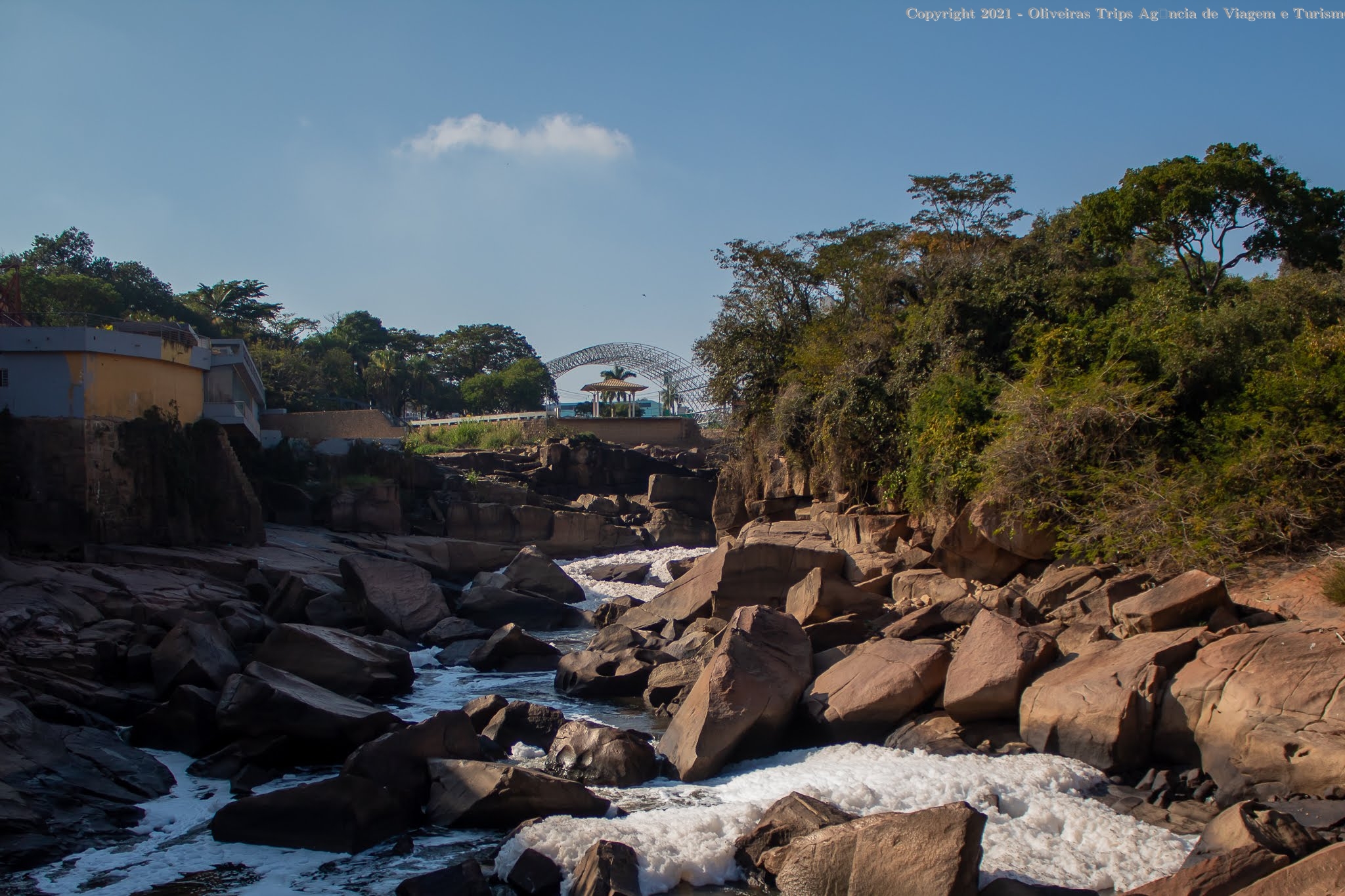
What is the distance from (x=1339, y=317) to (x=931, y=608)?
856cm

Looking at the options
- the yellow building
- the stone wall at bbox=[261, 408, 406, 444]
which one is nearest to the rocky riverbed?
the yellow building

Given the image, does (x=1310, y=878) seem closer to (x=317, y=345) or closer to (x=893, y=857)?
(x=893, y=857)

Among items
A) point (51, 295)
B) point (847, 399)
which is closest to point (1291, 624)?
point (847, 399)

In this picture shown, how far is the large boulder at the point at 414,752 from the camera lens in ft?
29.2

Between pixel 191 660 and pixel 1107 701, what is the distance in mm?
10855

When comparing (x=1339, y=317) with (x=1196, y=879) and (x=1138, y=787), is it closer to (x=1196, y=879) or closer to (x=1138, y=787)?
(x=1138, y=787)

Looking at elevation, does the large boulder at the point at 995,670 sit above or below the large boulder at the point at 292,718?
above

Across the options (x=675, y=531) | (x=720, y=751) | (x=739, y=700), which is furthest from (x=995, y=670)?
(x=675, y=531)

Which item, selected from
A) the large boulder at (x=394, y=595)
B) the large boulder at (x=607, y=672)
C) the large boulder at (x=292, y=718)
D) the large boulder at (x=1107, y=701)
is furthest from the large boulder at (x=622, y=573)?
the large boulder at (x=1107, y=701)

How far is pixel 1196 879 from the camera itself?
6328 millimetres

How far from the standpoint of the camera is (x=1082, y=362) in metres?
16.3

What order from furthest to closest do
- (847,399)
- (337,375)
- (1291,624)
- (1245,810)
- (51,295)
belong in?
(337,375), (51,295), (847,399), (1291,624), (1245,810)

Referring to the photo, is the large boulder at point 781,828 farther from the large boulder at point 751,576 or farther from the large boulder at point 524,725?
the large boulder at point 751,576

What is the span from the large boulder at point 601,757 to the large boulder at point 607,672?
11.2 feet
